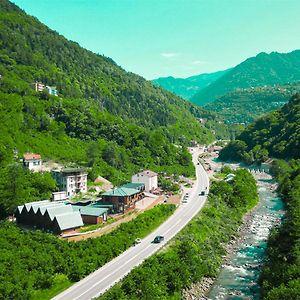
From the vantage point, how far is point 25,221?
57.5 metres

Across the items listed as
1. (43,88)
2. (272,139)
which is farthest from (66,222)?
(272,139)

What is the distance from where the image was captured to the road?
38.2 meters

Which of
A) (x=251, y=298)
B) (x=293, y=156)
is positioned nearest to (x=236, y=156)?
(x=293, y=156)

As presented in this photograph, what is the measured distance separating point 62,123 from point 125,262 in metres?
69.2

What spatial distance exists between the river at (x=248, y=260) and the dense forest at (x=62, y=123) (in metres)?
32.8

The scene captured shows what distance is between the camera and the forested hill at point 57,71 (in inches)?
5340

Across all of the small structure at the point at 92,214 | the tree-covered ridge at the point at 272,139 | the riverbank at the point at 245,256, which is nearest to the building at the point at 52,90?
the tree-covered ridge at the point at 272,139

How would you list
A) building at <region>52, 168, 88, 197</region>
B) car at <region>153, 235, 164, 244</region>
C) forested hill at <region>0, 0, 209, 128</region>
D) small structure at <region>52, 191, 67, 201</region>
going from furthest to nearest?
forested hill at <region>0, 0, 209, 128</region>, building at <region>52, 168, 88, 197</region>, small structure at <region>52, 191, 67, 201</region>, car at <region>153, 235, 164, 244</region>

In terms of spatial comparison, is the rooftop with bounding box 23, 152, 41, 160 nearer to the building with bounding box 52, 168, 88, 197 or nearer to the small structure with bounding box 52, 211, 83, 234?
the building with bounding box 52, 168, 88, 197

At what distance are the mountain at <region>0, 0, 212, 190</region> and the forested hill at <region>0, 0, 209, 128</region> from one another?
1.17ft

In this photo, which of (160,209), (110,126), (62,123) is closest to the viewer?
(160,209)

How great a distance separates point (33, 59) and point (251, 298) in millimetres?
130515

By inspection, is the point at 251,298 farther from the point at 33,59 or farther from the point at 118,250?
the point at 33,59

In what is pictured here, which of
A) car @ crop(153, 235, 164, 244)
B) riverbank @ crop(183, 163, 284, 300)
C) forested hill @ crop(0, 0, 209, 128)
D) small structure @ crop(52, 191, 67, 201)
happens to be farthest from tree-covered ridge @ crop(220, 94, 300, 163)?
car @ crop(153, 235, 164, 244)
